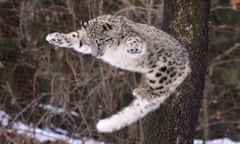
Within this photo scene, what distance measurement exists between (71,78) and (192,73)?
2.87 metres

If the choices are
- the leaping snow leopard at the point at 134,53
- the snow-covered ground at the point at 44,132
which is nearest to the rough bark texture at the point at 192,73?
the leaping snow leopard at the point at 134,53

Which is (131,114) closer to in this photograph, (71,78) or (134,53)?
(134,53)

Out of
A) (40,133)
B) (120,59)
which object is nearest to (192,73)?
(120,59)

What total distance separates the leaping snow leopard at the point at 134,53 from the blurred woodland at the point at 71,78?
3.27 meters

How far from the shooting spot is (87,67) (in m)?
5.77

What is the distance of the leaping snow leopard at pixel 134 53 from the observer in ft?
6.22

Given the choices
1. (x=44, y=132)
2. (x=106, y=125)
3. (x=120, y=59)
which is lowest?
(x=44, y=132)

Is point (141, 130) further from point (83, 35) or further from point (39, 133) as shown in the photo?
point (83, 35)

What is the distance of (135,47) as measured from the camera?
1.86 m

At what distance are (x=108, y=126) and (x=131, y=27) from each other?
36 centimetres

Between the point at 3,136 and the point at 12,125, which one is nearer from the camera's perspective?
the point at 3,136

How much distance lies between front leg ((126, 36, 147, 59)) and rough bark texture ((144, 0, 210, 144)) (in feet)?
3.60

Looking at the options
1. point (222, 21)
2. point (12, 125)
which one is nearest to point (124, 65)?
point (12, 125)

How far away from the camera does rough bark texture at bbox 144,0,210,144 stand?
119 inches
